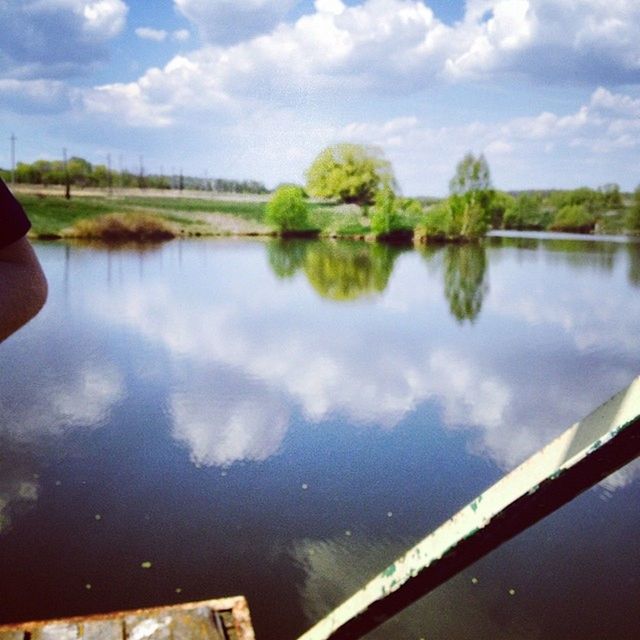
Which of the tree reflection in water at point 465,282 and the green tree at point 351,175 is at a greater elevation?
the green tree at point 351,175

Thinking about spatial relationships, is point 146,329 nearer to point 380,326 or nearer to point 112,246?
point 380,326

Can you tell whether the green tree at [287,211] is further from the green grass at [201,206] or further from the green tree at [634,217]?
the green tree at [634,217]

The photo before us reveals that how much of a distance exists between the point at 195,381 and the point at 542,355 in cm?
850

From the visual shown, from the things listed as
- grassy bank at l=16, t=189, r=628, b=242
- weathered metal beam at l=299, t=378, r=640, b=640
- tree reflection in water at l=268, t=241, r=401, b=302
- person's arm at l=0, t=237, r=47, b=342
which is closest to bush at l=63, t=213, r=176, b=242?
grassy bank at l=16, t=189, r=628, b=242

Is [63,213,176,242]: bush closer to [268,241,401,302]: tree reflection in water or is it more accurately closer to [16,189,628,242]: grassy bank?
[16,189,628,242]: grassy bank

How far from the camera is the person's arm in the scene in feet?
3.28

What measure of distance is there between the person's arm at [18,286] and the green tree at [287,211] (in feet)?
186

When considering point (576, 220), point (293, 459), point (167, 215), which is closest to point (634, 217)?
point (576, 220)

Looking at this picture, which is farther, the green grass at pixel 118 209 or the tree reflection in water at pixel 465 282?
the green grass at pixel 118 209

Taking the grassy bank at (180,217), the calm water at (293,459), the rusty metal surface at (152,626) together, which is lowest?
the calm water at (293,459)

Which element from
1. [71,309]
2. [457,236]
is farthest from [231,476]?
[457,236]

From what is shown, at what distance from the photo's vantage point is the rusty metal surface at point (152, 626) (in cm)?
318

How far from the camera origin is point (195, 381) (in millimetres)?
11766

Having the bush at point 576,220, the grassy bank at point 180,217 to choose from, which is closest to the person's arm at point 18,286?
the grassy bank at point 180,217
